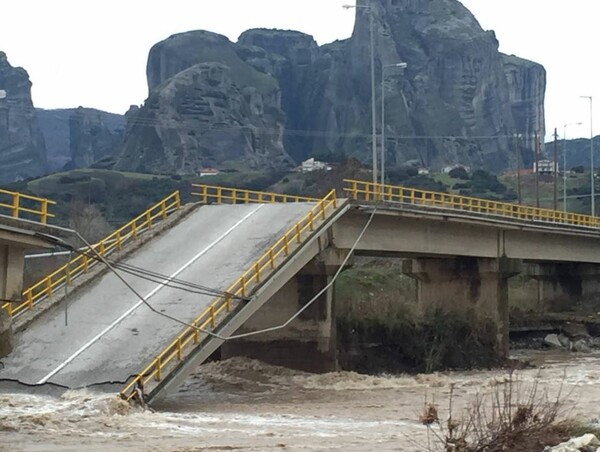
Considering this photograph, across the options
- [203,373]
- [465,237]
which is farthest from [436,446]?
[465,237]

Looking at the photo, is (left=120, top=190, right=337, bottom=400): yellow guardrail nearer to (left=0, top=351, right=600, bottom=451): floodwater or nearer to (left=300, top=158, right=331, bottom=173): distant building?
(left=0, top=351, right=600, bottom=451): floodwater

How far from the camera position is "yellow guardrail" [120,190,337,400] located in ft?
90.2

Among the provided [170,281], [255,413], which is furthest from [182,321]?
[255,413]

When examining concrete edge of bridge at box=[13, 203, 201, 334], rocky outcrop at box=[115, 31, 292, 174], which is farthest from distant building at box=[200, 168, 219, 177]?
concrete edge of bridge at box=[13, 203, 201, 334]

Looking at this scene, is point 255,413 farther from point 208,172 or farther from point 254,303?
point 208,172

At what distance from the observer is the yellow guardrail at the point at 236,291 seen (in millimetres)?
27484

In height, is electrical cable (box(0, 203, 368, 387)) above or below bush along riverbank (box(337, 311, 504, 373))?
above

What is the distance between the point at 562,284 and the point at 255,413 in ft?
155

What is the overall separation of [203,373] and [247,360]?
169 centimetres

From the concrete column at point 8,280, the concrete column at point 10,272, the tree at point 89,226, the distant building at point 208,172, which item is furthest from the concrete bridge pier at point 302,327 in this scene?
the distant building at point 208,172

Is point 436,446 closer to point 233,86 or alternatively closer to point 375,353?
point 375,353

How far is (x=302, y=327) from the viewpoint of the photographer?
38000 mm

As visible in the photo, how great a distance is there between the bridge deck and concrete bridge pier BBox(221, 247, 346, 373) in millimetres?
2174

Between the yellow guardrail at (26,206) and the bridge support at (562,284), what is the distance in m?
32.3
